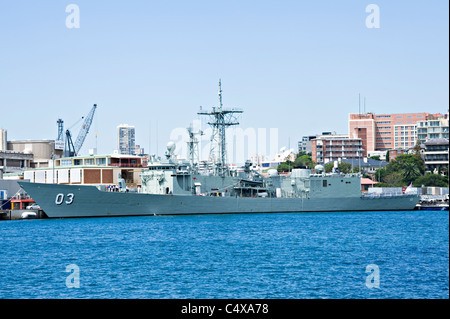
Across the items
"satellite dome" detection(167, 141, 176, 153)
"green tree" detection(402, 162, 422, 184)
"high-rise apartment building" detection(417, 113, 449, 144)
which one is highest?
"high-rise apartment building" detection(417, 113, 449, 144)

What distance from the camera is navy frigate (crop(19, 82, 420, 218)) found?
5609cm

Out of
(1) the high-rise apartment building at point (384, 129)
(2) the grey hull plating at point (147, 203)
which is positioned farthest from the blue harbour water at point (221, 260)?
(1) the high-rise apartment building at point (384, 129)

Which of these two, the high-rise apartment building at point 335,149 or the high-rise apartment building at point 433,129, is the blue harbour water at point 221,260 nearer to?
the high-rise apartment building at point 433,129

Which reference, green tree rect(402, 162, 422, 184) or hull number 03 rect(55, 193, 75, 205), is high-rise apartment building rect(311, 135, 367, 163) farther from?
hull number 03 rect(55, 193, 75, 205)

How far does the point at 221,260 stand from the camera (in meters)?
29.1

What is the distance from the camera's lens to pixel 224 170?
6744cm

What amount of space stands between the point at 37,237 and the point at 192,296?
22075 mm

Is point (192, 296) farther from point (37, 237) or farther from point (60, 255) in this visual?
point (37, 237)

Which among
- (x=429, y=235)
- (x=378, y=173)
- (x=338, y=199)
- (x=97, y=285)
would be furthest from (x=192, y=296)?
(x=378, y=173)

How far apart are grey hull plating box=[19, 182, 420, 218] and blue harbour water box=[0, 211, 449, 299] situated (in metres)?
6.88

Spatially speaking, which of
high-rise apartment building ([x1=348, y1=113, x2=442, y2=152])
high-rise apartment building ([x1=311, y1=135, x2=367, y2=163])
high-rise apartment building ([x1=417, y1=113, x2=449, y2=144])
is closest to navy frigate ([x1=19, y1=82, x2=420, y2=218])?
high-rise apartment building ([x1=417, y1=113, x2=449, y2=144])

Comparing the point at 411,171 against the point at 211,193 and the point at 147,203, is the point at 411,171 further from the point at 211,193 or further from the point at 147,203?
the point at 147,203

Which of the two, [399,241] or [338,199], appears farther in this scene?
[338,199]
